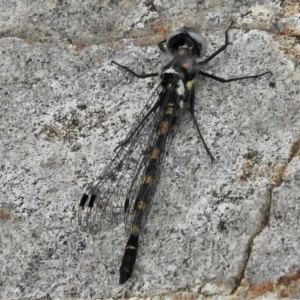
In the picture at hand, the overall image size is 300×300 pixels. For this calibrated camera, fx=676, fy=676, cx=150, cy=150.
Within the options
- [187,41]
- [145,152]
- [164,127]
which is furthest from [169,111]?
[187,41]

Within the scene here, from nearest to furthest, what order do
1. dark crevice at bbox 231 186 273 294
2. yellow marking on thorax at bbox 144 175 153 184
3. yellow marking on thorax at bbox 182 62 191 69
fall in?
1. dark crevice at bbox 231 186 273 294
2. yellow marking on thorax at bbox 144 175 153 184
3. yellow marking on thorax at bbox 182 62 191 69

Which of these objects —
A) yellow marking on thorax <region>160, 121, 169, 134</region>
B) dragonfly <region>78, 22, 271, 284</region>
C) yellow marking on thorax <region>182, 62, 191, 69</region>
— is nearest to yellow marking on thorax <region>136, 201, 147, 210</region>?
dragonfly <region>78, 22, 271, 284</region>

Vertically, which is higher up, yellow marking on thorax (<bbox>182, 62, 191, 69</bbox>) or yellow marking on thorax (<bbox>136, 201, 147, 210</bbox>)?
yellow marking on thorax (<bbox>182, 62, 191, 69</bbox>)

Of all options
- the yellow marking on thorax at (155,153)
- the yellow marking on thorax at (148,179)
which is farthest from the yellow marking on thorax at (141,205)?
the yellow marking on thorax at (155,153)

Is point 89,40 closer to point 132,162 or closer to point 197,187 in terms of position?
point 132,162

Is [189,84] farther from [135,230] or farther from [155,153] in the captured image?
[135,230]

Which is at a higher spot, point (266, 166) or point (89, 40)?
point (89, 40)

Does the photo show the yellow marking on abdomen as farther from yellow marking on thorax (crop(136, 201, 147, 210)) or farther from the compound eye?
the compound eye

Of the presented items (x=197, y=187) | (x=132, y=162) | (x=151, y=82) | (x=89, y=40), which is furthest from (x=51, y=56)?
(x=197, y=187)
